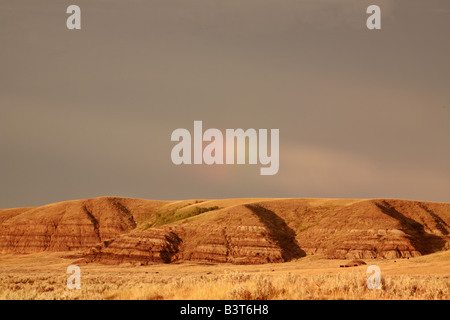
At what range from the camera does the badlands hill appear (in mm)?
76000

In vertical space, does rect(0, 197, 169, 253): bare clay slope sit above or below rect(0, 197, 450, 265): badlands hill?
below

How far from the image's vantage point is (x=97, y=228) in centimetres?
11638

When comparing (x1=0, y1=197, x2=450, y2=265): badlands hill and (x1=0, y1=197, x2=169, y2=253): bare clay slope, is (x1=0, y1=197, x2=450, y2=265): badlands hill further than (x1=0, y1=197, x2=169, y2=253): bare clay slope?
No

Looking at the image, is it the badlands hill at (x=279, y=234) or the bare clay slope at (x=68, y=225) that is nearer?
the badlands hill at (x=279, y=234)

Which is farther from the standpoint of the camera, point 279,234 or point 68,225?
point 68,225

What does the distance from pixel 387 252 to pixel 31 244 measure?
8850cm

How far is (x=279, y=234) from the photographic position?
84.8 m

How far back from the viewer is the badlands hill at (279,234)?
2992 inches

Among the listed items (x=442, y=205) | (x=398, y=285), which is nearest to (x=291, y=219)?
(x=442, y=205)

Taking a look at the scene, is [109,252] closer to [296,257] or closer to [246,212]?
[246,212]

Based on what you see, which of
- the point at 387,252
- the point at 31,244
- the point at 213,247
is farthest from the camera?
the point at 31,244

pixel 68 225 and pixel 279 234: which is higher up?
pixel 279 234

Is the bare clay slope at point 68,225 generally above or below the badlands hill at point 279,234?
below
